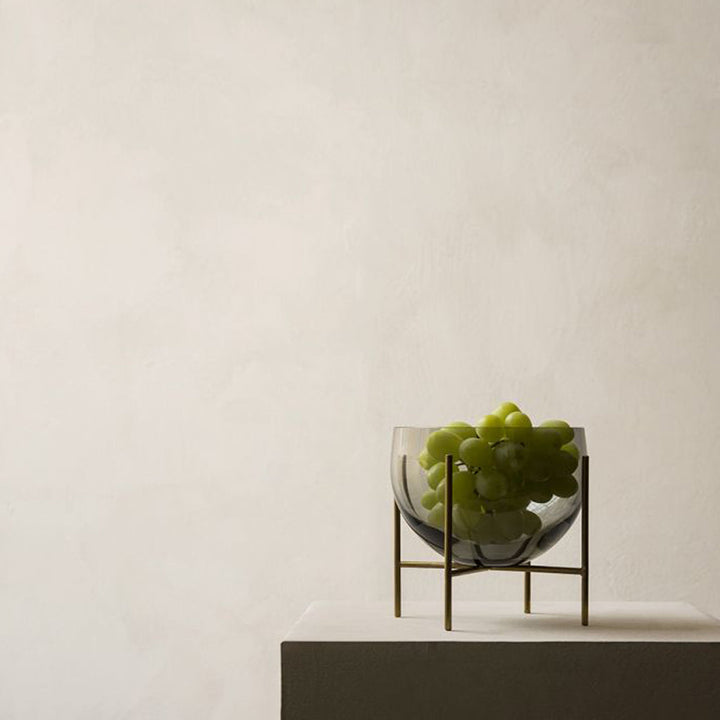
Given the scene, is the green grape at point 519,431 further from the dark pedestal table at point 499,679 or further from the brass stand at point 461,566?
the dark pedestal table at point 499,679

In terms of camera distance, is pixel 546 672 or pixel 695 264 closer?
pixel 546 672

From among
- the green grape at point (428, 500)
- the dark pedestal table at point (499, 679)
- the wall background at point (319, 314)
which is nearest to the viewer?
the dark pedestal table at point (499, 679)

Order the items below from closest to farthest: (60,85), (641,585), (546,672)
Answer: (546,672), (641,585), (60,85)

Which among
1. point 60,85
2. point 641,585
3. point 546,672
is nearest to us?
point 546,672

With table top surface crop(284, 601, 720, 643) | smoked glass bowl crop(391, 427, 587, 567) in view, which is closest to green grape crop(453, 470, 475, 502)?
smoked glass bowl crop(391, 427, 587, 567)

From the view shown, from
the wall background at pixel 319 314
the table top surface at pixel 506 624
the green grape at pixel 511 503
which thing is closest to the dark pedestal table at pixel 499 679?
the table top surface at pixel 506 624

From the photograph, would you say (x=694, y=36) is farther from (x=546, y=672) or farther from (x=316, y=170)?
(x=546, y=672)

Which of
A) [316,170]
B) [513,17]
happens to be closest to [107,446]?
[316,170]

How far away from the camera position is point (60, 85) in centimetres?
211

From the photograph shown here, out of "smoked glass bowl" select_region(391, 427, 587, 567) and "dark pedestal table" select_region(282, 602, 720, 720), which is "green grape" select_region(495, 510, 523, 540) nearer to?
"smoked glass bowl" select_region(391, 427, 587, 567)

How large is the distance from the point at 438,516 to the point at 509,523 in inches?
2.3

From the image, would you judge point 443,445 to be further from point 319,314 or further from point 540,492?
point 319,314

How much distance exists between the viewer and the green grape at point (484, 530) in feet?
3.07

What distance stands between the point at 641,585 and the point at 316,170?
91 cm
